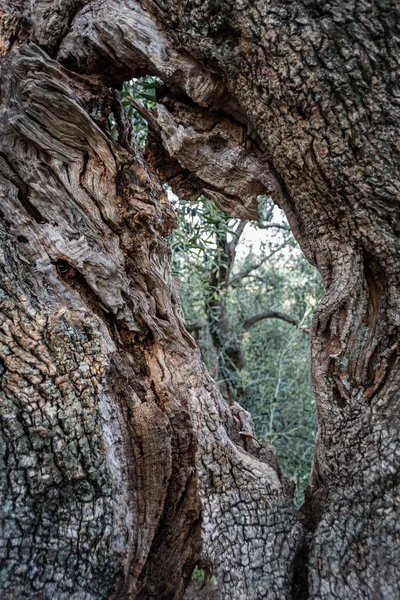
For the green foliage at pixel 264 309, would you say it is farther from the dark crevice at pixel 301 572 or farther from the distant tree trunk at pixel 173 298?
the dark crevice at pixel 301 572

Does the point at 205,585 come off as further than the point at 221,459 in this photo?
Yes

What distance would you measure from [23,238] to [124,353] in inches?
24.5

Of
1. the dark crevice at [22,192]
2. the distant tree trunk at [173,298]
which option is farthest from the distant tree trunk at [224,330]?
the dark crevice at [22,192]

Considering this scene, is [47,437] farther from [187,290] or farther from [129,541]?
[187,290]

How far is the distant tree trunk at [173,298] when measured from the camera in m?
1.51

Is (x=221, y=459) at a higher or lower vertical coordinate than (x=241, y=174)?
lower

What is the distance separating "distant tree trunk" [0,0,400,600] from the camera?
4.96ft

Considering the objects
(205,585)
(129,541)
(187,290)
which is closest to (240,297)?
(187,290)

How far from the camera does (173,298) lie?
2.16 meters

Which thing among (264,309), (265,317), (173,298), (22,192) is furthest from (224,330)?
(22,192)

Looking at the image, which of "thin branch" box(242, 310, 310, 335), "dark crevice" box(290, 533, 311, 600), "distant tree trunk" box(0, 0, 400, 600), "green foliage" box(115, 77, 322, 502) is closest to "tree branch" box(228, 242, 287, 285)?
→ "green foliage" box(115, 77, 322, 502)

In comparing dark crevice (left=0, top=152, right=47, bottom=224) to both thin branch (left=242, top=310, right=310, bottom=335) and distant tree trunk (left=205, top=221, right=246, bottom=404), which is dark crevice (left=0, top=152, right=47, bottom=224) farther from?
thin branch (left=242, top=310, right=310, bottom=335)

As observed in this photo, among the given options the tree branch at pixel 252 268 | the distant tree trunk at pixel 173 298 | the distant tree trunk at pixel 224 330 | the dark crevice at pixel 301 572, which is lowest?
the dark crevice at pixel 301 572

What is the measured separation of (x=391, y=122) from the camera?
4.91ft
